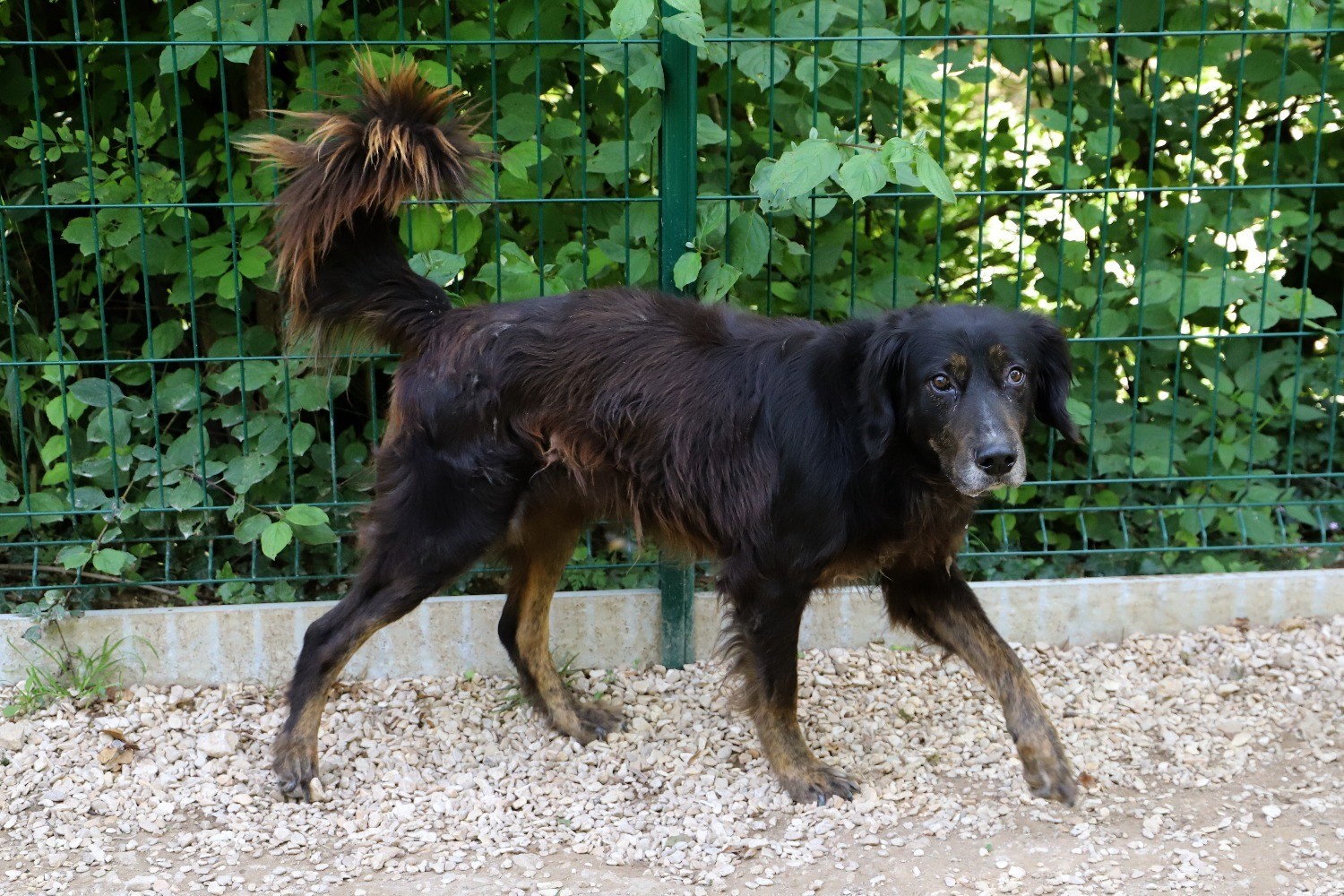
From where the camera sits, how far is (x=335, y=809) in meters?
3.70

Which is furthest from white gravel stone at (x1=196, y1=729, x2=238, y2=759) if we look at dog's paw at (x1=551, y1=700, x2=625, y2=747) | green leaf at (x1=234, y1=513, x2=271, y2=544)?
dog's paw at (x1=551, y1=700, x2=625, y2=747)

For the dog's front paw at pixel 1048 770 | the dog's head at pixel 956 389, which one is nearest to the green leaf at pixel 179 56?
the dog's head at pixel 956 389

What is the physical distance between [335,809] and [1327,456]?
12.6ft

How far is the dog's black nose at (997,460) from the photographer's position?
3.20 m

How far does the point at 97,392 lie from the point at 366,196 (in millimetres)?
1406

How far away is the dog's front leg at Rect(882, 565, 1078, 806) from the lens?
3.64 m

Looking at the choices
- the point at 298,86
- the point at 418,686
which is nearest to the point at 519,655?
the point at 418,686

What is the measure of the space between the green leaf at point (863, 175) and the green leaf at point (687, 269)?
593mm

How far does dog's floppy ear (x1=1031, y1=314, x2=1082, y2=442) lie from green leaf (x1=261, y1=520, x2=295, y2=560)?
7.86 ft

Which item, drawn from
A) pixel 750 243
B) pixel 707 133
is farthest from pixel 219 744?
pixel 707 133

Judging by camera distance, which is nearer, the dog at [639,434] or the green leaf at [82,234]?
the dog at [639,434]

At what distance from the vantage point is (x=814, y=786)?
3.73 m

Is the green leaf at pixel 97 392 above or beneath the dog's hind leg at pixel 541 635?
above

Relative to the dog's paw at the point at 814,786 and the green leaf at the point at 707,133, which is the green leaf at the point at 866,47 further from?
the dog's paw at the point at 814,786
